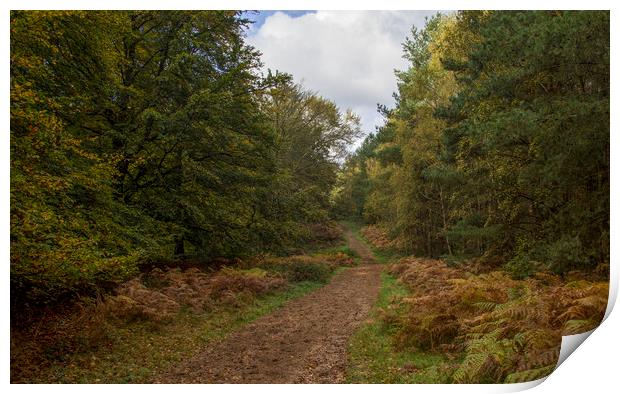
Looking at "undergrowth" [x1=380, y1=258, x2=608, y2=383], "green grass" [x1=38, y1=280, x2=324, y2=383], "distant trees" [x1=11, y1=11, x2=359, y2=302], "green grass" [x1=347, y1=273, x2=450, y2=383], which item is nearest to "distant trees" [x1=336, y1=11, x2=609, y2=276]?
"undergrowth" [x1=380, y1=258, x2=608, y2=383]

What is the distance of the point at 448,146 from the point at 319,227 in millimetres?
6559

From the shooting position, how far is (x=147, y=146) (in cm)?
928

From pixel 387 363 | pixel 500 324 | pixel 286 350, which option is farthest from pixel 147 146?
pixel 500 324

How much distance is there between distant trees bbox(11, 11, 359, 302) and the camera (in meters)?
5.07

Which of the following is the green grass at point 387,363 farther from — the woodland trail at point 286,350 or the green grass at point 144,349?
the green grass at point 144,349

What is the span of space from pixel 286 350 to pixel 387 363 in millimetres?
1621

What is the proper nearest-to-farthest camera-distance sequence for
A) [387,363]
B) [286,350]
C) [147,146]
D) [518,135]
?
1. [387,363]
2. [286,350]
3. [518,135]
4. [147,146]

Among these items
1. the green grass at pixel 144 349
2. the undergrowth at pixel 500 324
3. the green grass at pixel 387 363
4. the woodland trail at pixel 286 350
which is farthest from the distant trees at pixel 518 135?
the green grass at pixel 144 349

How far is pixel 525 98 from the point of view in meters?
8.05

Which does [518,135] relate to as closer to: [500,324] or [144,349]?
[500,324]

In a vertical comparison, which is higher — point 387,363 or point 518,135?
point 518,135

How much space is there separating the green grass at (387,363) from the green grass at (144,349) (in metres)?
2.40
